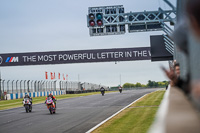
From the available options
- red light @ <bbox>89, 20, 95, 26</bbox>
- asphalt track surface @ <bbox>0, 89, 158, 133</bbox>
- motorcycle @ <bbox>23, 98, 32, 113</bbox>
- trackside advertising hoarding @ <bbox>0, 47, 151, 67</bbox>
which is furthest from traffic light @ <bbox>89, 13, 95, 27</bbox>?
trackside advertising hoarding @ <bbox>0, 47, 151, 67</bbox>

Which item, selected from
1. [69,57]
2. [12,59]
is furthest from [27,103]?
[12,59]

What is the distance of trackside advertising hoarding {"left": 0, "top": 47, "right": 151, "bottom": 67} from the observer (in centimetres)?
4019

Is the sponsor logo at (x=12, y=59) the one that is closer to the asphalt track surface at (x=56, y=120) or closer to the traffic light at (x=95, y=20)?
the asphalt track surface at (x=56, y=120)

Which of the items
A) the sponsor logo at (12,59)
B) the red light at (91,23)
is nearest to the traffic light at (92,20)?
the red light at (91,23)

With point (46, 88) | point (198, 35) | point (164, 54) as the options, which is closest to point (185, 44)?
point (198, 35)

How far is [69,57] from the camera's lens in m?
40.9

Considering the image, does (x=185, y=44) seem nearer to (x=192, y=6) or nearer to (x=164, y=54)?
(x=192, y=6)

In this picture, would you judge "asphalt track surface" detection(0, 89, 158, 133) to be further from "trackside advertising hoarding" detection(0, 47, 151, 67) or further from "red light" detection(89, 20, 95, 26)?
"trackside advertising hoarding" detection(0, 47, 151, 67)

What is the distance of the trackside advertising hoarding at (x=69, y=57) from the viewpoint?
1582 inches

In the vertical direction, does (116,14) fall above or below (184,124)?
above

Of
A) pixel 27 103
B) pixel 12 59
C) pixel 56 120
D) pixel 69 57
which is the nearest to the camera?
pixel 56 120

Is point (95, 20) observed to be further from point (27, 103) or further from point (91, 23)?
point (27, 103)

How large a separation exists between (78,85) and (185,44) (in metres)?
73.3

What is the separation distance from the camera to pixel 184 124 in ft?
3.95
